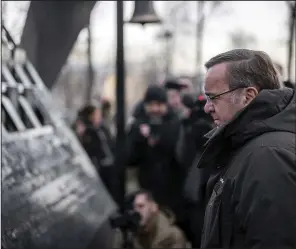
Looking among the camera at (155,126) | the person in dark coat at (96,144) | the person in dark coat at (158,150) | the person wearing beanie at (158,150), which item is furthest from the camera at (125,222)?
the person in dark coat at (96,144)

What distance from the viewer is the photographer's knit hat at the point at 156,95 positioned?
688 centimetres

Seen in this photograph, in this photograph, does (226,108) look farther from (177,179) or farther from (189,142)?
(177,179)

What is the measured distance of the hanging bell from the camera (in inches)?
230

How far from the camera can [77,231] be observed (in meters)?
4.07

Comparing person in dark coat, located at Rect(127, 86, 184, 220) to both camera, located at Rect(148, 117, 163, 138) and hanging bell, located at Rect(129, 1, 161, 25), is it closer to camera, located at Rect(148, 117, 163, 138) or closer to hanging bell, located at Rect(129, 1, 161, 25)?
camera, located at Rect(148, 117, 163, 138)

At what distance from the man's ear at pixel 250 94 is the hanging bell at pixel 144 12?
3767 mm

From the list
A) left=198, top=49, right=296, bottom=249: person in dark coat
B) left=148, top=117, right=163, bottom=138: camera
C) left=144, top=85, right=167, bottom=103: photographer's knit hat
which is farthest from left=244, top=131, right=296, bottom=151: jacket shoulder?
left=144, top=85, right=167, bottom=103: photographer's knit hat

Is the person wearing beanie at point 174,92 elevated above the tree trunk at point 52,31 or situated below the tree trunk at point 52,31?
below

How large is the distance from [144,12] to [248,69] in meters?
3.81

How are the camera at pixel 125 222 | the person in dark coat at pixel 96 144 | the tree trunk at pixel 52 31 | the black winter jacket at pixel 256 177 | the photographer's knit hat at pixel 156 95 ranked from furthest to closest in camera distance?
the person in dark coat at pixel 96 144, the photographer's knit hat at pixel 156 95, the tree trunk at pixel 52 31, the camera at pixel 125 222, the black winter jacket at pixel 256 177

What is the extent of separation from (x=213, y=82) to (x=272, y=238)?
0.70 meters

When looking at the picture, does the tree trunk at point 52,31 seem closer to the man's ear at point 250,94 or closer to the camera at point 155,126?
the camera at point 155,126

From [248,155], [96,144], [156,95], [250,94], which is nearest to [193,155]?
[156,95]

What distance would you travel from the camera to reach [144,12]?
5.89m
